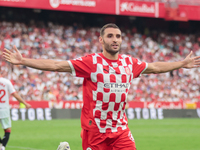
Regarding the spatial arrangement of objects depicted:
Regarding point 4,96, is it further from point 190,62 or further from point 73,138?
point 190,62

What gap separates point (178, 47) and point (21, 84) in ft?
52.0

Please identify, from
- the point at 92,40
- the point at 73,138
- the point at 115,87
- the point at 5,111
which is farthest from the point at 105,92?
the point at 92,40

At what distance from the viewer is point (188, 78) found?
3075 centimetres

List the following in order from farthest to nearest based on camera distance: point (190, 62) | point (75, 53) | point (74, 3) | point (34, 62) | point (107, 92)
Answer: point (74, 3), point (75, 53), point (190, 62), point (107, 92), point (34, 62)

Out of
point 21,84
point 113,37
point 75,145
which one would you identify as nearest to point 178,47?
point 21,84

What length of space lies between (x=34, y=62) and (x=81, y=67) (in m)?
0.68

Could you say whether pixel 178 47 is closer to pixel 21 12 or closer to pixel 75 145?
pixel 21 12

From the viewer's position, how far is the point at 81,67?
5539 millimetres

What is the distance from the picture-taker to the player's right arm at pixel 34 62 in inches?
206

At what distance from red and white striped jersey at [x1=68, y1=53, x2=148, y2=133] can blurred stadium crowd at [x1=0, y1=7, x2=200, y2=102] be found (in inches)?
736

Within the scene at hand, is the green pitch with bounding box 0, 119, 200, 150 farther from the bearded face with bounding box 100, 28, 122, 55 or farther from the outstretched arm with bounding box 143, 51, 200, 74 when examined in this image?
the bearded face with bounding box 100, 28, 122, 55

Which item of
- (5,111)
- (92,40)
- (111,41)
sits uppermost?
(92,40)

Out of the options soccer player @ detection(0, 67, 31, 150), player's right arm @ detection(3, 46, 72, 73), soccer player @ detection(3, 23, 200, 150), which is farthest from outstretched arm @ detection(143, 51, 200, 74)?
soccer player @ detection(0, 67, 31, 150)

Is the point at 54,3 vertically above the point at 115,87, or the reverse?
the point at 54,3
